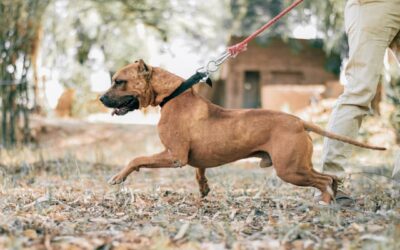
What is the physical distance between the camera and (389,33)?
470 cm

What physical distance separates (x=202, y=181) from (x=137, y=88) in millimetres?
930

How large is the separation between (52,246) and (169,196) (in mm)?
2194

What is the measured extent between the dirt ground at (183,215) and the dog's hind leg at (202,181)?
2.7 inches

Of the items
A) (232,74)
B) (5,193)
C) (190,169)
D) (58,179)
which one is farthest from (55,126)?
(232,74)

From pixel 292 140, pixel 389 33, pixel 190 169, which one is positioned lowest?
pixel 190 169

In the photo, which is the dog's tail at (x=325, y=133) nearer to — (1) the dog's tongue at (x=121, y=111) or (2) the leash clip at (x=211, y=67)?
(2) the leash clip at (x=211, y=67)

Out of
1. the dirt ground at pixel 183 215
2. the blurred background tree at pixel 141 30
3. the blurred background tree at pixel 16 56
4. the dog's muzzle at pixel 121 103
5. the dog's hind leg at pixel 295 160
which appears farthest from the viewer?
the blurred background tree at pixel 141 30

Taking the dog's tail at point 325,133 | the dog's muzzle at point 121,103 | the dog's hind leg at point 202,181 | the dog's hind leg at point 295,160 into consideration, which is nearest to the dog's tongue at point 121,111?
the dog's muzzle at point 121,103

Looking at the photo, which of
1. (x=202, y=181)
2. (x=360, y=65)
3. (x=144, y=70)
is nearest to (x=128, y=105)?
(x=144, y=70)

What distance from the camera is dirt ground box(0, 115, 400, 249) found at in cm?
317

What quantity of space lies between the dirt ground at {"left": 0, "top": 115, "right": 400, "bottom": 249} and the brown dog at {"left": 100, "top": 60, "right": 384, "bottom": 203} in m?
0.28

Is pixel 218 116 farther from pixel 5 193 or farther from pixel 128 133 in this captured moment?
pixel 128 133

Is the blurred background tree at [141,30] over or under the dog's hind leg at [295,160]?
over

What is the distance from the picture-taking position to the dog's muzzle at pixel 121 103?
463 cm
